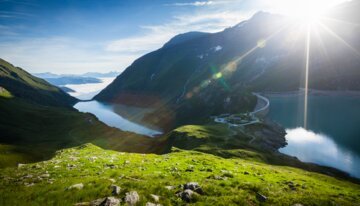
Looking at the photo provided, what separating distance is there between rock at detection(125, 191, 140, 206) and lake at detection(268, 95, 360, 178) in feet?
272

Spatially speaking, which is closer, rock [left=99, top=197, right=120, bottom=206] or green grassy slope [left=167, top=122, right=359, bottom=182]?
rock [left=99, top=197, right=120, bottom=206]

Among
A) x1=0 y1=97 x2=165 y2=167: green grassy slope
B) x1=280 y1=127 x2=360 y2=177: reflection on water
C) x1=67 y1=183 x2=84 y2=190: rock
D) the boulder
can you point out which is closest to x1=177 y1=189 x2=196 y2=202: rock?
the boulder

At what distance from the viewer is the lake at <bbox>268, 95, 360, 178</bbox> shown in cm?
8612

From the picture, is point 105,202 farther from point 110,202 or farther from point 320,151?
point 320,151

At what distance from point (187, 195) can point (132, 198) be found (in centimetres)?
365

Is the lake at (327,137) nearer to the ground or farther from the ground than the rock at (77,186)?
farther from the ground

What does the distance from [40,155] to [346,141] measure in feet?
423

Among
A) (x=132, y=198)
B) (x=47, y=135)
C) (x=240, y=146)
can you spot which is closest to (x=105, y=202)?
(x=132, y=198)

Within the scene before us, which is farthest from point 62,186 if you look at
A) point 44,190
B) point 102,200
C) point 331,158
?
point 331,158

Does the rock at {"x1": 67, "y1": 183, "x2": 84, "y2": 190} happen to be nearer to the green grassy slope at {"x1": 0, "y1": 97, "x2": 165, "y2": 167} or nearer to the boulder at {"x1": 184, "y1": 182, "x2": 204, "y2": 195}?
the boulder at {"x1": 184, "y1": 182, "x2": 204, "y2": 195}

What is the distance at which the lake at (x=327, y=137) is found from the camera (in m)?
86.1

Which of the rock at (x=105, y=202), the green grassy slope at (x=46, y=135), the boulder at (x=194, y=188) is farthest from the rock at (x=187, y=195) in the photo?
the green grassy slope at (x=46, y=135)

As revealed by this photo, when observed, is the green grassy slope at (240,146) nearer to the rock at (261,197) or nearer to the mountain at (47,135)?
the mountain at (47,135)

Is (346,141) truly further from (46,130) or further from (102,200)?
(46,130)
